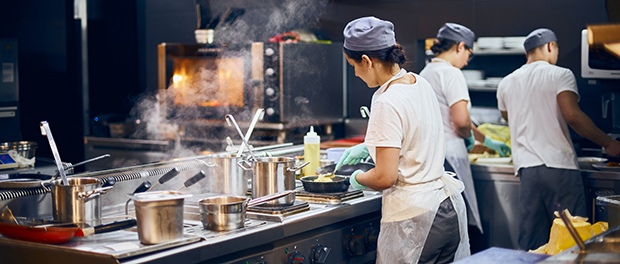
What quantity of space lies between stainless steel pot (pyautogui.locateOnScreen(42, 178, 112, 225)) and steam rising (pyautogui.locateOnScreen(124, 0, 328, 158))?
268cm

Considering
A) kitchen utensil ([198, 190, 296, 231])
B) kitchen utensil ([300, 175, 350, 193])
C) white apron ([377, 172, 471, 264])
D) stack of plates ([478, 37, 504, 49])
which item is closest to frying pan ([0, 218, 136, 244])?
kitchen utensil ([198, 190, 296, 231])

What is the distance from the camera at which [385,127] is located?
2148 millimetres

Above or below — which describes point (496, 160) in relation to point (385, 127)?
below

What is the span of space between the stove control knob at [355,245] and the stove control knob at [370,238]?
8 cm

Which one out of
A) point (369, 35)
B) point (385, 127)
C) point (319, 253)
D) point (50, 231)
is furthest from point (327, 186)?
point (50, 231)

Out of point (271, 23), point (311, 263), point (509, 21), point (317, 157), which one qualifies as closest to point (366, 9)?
point (271, 23)

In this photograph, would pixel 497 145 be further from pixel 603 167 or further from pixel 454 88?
pixel 454 88

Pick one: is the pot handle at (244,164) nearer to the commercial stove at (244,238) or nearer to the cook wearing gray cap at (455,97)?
the commercial stove at (244,238)

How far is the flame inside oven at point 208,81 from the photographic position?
4664 mm

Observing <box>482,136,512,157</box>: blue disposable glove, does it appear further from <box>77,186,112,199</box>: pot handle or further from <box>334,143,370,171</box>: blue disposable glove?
<box>77,186,112,199</box>: pot handle

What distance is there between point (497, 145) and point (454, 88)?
2.85 ft

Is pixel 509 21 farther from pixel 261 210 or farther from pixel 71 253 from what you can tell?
pixel 71 253

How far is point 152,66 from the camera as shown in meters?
6.20

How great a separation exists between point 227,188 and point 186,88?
2380 millimetres
